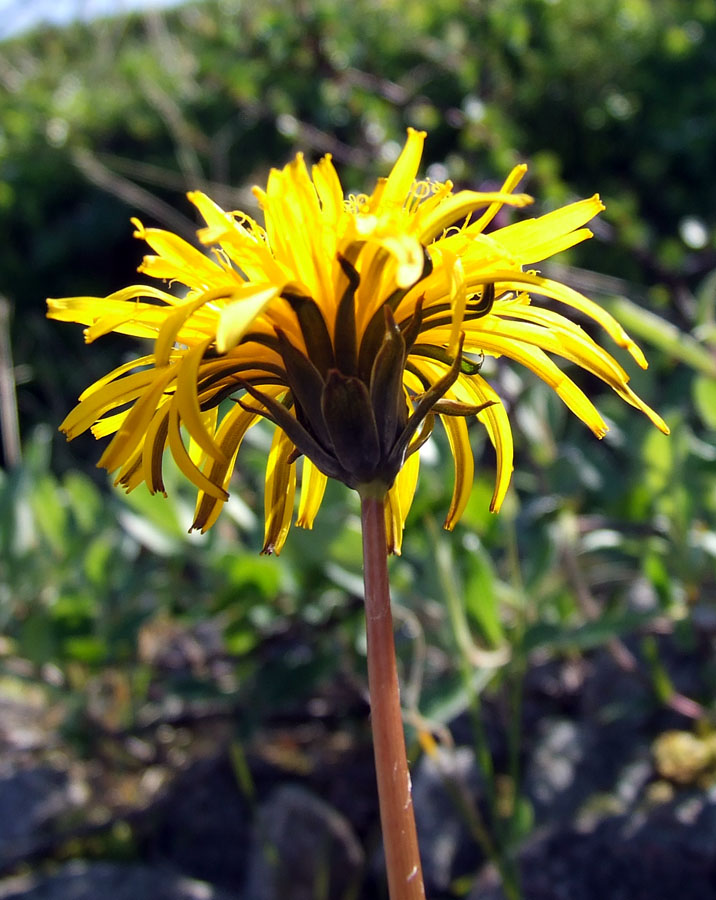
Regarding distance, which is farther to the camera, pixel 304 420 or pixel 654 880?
pixel 654 880

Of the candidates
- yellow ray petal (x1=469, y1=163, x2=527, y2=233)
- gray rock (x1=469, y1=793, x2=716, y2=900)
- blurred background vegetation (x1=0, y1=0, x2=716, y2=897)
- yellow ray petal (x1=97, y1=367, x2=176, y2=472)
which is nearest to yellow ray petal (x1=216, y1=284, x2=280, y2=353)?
yellow ray petal (x1=97, y1=367, x2=176, y2=472)

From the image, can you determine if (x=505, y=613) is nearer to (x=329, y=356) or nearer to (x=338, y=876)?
(x=338, y=876)

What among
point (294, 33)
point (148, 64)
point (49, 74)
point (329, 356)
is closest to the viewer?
point (329, 356)

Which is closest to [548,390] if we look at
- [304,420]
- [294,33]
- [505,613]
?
[505,613]

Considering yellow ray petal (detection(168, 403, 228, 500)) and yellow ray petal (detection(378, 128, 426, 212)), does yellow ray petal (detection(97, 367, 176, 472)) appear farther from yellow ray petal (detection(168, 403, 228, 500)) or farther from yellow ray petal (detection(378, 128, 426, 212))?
yellow ray petal (detection(378, 128, 426, 212))

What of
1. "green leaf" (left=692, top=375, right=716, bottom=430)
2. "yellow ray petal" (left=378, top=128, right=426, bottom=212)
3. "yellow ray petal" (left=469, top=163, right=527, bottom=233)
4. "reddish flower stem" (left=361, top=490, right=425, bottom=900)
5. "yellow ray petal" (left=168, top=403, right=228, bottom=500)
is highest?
"green leaf" (left=692, top=375, right=716, bottom=430)
